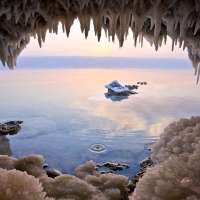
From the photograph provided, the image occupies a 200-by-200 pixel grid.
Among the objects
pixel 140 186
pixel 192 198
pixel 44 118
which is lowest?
pixel 44 118

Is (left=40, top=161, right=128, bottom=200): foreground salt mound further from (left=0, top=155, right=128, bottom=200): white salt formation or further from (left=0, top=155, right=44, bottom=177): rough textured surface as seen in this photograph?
(left=0, top=155, right=44, bottom=177): rough textured surface

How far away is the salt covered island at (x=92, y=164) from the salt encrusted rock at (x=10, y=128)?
7053mm

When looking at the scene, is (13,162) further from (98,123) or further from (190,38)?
(98,123)

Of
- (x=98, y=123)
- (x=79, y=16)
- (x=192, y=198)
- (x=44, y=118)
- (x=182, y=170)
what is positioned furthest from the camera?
(x=44, y=118)

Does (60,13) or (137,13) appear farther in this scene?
(60,13)

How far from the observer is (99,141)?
34.8 ft

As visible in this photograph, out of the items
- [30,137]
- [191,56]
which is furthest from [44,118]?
[191,56]

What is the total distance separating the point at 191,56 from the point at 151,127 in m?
7.69

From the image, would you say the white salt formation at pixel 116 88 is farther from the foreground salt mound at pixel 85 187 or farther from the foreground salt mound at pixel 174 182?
the foreground salt mound at pixel 174 182

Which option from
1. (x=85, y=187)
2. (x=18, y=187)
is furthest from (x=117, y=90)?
(x=18, y=187)

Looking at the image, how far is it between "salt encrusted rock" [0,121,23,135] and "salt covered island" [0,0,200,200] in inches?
278

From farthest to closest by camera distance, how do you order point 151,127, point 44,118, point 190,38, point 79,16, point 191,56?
point 44,118 < point 151,127 < point 191,56 < point 190,38 < point 79,16

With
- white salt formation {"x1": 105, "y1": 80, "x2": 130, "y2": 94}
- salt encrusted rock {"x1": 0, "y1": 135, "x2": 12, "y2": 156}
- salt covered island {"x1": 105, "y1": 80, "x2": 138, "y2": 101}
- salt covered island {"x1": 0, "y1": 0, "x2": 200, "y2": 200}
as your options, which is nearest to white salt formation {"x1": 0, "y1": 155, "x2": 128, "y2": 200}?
salt covered island {"x1": 0, "y1": 0, "x2": 200, "y2": 200}

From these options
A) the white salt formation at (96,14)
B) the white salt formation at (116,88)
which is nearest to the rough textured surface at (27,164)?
the white salt formation at (96,14)
